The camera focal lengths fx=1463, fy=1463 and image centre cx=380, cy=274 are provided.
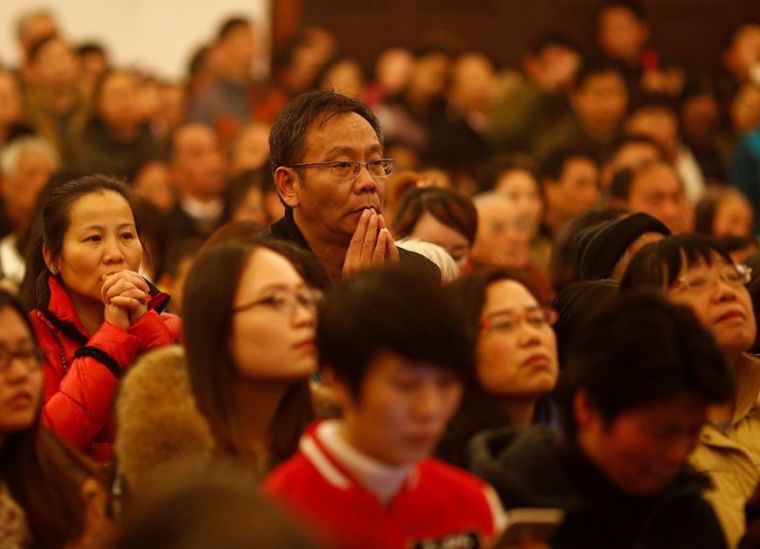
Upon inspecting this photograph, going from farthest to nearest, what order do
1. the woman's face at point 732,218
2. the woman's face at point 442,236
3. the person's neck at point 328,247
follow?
the woman's face at point 732,218 → the woman's face at point 442,236 → the person's neck at point 328,247

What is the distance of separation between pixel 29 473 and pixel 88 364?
57cm

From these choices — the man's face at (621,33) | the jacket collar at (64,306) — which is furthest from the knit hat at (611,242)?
the man's face at (621,33)

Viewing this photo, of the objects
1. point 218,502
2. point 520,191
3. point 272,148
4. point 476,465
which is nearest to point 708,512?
point 476,465

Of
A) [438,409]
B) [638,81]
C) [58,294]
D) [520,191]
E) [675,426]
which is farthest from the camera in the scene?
[638,81]

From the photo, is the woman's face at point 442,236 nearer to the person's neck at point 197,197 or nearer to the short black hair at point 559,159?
the short black hair at point 559,159

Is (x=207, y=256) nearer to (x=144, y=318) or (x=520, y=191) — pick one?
(x=144, y=318)

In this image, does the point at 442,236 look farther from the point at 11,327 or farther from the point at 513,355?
the point at 11,327

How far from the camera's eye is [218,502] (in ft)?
5.93

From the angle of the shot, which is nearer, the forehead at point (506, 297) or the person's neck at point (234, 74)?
the forehead at point (506, 297)

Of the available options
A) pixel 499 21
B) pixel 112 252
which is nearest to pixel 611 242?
pixel 112 252

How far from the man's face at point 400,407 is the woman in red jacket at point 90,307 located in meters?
1.05

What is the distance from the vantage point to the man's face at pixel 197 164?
8.01 metres

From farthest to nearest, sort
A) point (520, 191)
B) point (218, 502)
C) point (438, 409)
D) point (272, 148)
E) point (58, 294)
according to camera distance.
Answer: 1. point (520, 191)
2. point (272, 148)
3. point (58, 294)
4. point (438, 409)
5. point (218, 502)

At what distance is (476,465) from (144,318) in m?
1.08
